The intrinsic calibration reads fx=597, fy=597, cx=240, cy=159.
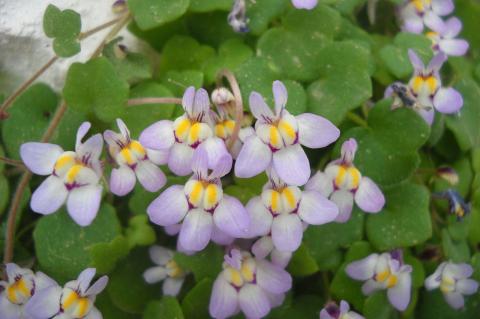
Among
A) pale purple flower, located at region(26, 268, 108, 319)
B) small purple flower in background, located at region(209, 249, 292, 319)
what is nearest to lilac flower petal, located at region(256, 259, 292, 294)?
small purple flower in background, located at region(209, 249, 292, 319)

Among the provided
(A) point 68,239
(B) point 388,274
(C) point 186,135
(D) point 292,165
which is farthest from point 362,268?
(A) point 68,239

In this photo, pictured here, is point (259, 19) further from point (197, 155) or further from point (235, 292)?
point (235, 292)

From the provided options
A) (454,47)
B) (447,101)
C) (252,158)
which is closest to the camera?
(252,158)

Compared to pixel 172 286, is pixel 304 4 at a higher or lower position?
higher

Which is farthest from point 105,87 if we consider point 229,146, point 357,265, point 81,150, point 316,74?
point 357,265

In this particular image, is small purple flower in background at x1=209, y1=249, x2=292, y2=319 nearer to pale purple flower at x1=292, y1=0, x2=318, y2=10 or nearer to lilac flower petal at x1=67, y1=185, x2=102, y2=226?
lilac flower petal at x1=67, y1=185, x2=102, y2=226

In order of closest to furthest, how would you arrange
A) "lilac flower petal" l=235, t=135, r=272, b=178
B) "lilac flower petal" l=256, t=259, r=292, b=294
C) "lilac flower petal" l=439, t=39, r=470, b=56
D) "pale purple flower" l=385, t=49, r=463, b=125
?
"lilac flower petal" l=235, t=135, r=272, b=178 → "lilac flower petal" l=256, t=259, r=292, b=294 → "pale purple flower" l=385, t=49, r=463, b=125 → "lilac flower petal" l=439, t=39, r=470, b=56

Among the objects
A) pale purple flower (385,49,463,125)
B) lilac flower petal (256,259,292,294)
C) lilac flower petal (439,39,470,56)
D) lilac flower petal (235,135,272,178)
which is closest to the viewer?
lilac flower petal (235,135,272,178)

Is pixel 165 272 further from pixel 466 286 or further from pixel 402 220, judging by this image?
pixel 466 286
